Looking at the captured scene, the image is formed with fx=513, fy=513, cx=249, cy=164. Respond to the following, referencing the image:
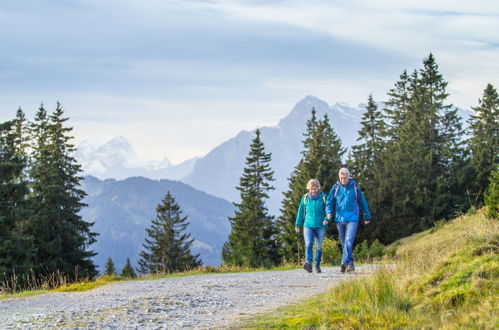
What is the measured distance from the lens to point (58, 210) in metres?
43.5

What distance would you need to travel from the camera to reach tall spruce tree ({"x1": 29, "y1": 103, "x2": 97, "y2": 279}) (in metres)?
41.2

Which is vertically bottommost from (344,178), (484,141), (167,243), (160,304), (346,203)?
(167,243)

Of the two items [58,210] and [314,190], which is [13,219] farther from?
[314,190]

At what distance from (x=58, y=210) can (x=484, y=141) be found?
139ft

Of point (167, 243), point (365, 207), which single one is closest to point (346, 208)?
point (365, 207)

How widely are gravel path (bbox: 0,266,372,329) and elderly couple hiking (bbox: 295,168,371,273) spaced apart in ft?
3.15

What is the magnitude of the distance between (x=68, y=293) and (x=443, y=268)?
712 cm

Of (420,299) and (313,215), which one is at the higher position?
(313,215)

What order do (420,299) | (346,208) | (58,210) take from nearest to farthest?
(420,299), (346,208), (58,210)

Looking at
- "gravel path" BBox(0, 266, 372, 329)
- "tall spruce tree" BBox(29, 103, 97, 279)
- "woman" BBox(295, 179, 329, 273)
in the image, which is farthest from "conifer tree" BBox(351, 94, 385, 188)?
"gravel path" BBox(0, 266, 372, 329)

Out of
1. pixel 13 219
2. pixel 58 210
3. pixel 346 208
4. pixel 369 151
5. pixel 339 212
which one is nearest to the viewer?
pixel 346 208

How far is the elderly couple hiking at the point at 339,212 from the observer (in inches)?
467

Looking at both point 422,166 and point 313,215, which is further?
point 422,166

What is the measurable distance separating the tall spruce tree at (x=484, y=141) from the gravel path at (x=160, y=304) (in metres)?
46.1
